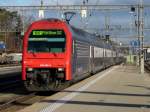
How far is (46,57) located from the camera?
22.2 meters

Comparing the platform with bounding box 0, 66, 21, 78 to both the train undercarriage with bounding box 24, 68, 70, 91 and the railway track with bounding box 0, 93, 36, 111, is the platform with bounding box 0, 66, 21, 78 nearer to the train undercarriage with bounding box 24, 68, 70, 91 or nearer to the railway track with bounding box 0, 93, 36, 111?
the railway track with bounding box 0, 93, 36, 111

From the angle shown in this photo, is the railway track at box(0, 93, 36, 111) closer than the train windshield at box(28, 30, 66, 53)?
Yes

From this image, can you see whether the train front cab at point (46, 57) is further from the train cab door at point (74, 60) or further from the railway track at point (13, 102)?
the train cab door at point (74, 60)

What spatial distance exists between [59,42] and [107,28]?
62.8 metres

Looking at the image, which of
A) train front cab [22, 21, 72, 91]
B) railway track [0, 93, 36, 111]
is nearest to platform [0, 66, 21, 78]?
train front cab [22, 21, 72, 91]

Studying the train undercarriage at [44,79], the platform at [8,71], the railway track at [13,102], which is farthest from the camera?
the platform at [8,71]

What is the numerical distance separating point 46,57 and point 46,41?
2.76 feet

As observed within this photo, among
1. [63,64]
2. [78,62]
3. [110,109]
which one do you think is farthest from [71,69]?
[110,109]

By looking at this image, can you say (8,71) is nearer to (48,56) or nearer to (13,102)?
(48,56)

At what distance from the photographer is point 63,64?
22.1m

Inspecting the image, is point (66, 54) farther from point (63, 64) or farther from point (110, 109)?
point (110, 109)

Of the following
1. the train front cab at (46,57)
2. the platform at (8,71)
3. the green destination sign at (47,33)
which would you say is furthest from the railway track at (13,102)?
the platform at (8,71)

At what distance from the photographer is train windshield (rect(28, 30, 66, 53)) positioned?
22.5 meters

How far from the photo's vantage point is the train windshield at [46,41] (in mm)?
22500
